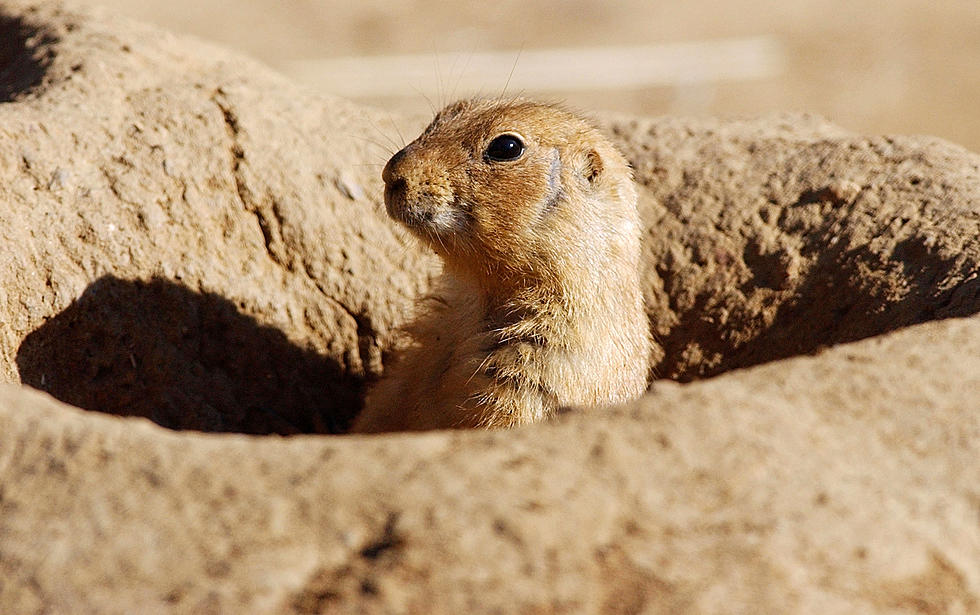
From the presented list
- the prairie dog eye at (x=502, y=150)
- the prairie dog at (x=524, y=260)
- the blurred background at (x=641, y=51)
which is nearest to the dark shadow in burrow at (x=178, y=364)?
the prairie dog at (x=524, y=260)

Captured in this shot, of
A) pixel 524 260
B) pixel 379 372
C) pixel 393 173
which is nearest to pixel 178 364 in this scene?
pixel 379 372

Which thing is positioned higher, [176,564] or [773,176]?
[773,176]

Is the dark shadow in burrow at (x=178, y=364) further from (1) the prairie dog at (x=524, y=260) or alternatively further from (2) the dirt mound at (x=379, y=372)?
(1) the prairie dog at (x=524, y=260)

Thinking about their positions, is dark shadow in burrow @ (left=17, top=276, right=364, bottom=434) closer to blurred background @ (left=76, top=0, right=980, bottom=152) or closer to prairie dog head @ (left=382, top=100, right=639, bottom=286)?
prairie dog head @ (left=382, top=100, right=639, bottom=286)

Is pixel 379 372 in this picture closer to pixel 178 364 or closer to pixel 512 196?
pixel 178 364

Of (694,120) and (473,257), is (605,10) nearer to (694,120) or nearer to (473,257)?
(694,120)

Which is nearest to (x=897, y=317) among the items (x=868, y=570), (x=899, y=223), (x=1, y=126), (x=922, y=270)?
(x=922, y=270)

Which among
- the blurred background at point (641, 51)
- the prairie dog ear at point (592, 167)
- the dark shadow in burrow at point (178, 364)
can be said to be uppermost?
the prairie dog ear at point (592, 167)
